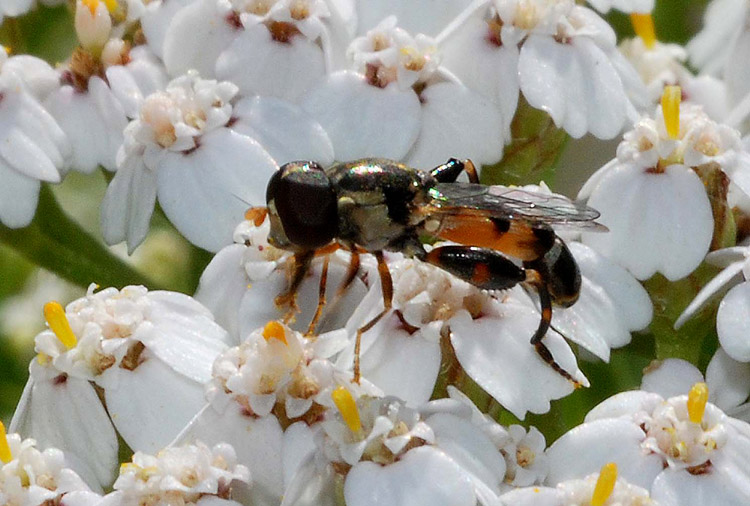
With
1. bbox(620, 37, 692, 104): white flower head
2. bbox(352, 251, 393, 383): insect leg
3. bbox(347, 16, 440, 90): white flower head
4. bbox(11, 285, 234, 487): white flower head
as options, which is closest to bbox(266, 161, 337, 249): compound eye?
bbox(352, 251, 393, 383): insect leg

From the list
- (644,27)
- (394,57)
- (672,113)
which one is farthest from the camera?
(644,27)

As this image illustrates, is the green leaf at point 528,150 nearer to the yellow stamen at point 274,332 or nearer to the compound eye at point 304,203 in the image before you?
the compound eye at point 304,203

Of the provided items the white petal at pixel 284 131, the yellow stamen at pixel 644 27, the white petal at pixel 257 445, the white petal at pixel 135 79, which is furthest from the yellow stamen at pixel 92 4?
the yellow stamen at pixel 644 27

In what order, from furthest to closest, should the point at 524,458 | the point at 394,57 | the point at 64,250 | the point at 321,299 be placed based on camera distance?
the point at 64,250 < the point at 394,57 < the point at 321,299 < the point at 524,458

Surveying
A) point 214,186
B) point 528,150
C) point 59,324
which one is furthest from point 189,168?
point 528,150

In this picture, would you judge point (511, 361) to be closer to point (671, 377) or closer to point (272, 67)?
point (671, 377)

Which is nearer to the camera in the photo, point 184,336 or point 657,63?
point 184,336

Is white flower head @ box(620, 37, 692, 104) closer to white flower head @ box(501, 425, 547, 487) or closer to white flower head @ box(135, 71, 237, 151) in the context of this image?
white flower head @ box(135, 71, 237, 151)
